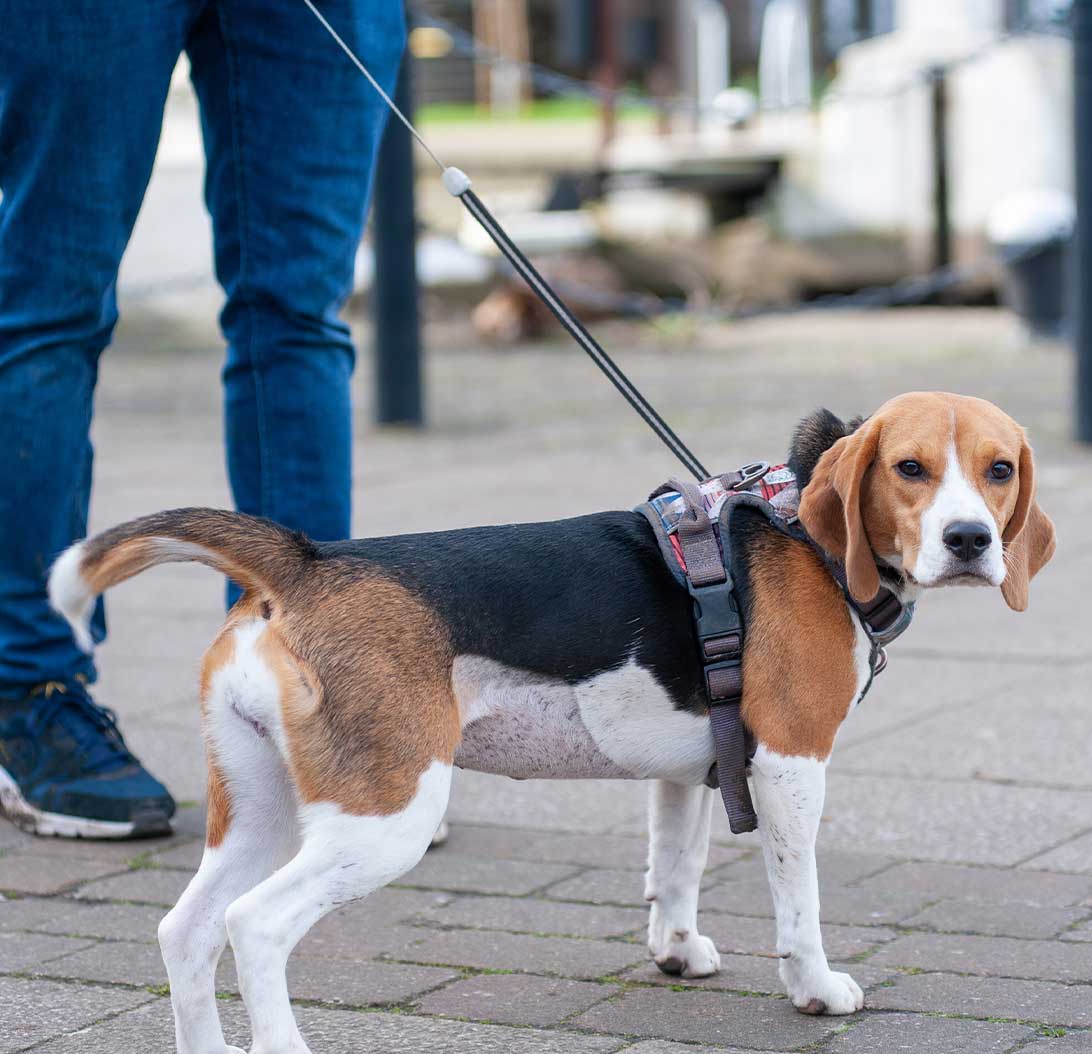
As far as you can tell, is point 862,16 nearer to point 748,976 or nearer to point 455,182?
point 455,182

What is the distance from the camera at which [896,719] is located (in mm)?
4512

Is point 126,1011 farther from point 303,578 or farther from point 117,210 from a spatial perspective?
point 117,210

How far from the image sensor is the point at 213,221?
3.81 meters

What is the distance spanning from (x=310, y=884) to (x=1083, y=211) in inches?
249

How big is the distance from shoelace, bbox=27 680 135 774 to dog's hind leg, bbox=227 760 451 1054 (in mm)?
1233

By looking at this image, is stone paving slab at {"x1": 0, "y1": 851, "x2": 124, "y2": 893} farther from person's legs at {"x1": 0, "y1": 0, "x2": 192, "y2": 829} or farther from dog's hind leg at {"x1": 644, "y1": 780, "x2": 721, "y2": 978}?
dog's hind leg at {"x1": 644, "y1": 780, "x2": 721, "y2": 978}

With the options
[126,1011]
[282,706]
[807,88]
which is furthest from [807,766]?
[807,88]

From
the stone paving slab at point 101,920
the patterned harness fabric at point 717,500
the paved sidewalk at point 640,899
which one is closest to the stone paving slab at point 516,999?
the paved sidewalk at point 640,899

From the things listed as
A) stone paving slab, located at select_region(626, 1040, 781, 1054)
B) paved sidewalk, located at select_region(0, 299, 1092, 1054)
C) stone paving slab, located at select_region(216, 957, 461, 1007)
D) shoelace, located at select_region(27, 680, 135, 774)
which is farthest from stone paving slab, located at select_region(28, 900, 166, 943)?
stone paving slab, located at select_region(626, 1040, 781, 1054)

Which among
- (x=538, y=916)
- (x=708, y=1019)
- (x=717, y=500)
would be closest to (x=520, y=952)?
(x=538, y=916)

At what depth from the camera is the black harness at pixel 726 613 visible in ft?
9.02

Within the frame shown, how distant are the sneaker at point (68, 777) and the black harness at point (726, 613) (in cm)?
129

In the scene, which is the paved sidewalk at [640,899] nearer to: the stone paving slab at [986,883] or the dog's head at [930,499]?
the stone paving slab at [986,883]

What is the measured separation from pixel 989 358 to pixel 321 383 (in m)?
8.87
